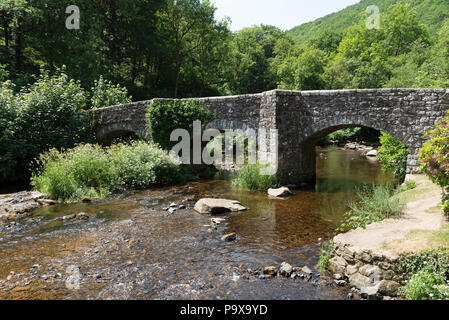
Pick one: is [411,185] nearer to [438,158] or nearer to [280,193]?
[438,158]

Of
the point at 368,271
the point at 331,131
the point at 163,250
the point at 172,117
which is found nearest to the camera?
the point at 368,271

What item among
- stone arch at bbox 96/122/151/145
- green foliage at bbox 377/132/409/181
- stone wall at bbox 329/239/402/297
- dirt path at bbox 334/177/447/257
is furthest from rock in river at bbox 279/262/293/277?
stone arch at bbox 96/122/151/145

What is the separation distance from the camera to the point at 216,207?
8.03 metres

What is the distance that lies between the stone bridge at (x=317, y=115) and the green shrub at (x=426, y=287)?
6274 millimetres

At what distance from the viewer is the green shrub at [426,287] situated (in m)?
3.55

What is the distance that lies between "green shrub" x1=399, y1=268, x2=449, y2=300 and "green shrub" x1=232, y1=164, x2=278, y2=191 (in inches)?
262

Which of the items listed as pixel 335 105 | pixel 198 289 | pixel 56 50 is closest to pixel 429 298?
pixel 198 289

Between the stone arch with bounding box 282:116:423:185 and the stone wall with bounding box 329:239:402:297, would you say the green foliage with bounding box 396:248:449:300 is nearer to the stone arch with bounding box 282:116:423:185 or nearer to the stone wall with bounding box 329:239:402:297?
the stone wall with bounding box 329:239:402:297

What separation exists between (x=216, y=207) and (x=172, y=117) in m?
5.82

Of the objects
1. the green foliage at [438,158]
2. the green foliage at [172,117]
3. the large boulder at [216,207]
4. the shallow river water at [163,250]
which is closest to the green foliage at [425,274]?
the shallow river water at [163,250]

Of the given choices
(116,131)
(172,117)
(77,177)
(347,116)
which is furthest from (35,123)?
(347,116)

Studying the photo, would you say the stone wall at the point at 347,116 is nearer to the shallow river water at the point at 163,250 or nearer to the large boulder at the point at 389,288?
the shallow river water at the point at 163,250

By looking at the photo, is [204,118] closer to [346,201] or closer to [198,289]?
[346,201]

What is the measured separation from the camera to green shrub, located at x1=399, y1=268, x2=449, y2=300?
355cm
